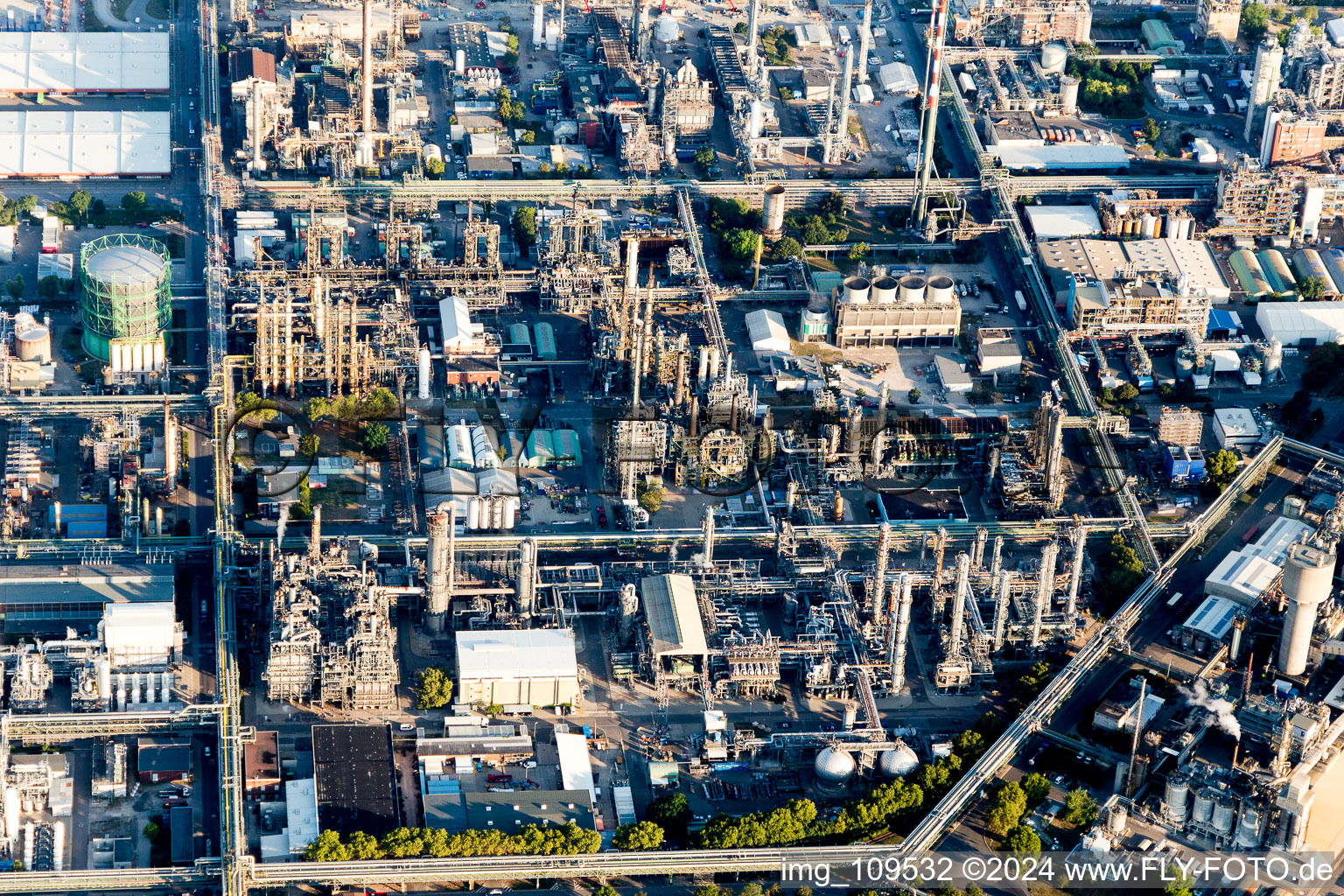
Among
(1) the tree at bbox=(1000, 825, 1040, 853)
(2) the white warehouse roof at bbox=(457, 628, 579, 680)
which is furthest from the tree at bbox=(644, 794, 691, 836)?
(1) the tree at bbox=(1000, 825, 1040, 853)

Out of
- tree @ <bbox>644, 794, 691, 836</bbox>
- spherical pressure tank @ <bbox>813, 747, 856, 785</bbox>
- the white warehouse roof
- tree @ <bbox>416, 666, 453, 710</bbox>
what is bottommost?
tree @ <bbox>644, 794, 691, 836</bbox>

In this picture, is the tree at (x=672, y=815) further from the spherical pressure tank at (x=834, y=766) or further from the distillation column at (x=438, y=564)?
the distillation column at (x=438, y=564)

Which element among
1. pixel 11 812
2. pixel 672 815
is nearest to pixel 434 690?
pixel 672 815

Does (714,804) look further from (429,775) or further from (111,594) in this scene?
(111,594)

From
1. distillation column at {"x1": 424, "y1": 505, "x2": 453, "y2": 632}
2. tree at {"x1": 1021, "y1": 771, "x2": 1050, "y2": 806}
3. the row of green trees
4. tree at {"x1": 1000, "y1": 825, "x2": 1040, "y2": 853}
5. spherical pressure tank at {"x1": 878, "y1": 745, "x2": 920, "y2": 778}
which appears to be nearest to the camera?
the row of green trees

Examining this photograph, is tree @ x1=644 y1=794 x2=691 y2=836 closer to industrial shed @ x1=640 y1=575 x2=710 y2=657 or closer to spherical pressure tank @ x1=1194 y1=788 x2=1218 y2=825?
industrial shed @ x1=640 y1=575 x2=710 y2=657

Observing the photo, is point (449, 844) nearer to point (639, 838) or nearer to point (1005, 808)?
point (639, 838)

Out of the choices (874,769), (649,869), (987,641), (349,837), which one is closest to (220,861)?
(349,837)

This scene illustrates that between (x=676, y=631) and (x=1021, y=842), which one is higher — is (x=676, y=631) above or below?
above
